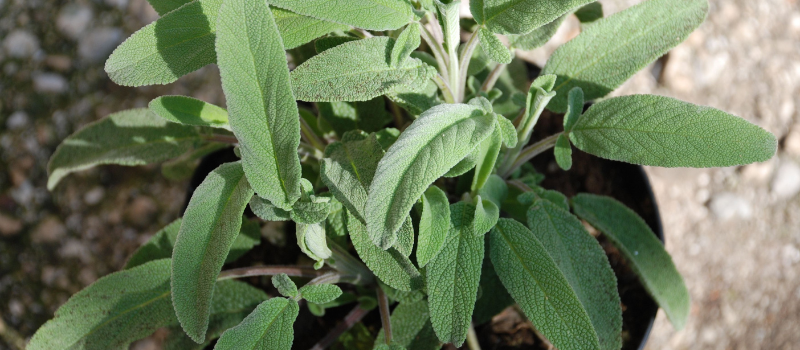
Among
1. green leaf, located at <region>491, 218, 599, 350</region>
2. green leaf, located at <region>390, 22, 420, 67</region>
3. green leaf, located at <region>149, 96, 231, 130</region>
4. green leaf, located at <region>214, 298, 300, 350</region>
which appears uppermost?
green leaf, located at <region>390, 22, 420, 67</region>

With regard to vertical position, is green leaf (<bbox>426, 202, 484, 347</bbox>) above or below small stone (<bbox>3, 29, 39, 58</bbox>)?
below

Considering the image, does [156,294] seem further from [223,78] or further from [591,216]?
Result: [591,216]

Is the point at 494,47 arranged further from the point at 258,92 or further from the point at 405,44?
the point at 258,92

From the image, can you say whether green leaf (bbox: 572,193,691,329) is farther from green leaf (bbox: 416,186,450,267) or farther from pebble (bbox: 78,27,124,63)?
pebble (bbox: 78,27,124,63)

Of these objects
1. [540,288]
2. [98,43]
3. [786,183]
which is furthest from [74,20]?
[786,183]

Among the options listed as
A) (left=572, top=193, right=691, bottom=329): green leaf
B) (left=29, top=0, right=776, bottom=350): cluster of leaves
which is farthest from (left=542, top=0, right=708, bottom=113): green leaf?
(left=572, top=193, right=691, bottom=329): green leaf

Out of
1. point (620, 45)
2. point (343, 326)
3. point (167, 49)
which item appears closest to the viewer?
point (167, 49)

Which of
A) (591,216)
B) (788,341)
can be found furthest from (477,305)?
(788,341)
